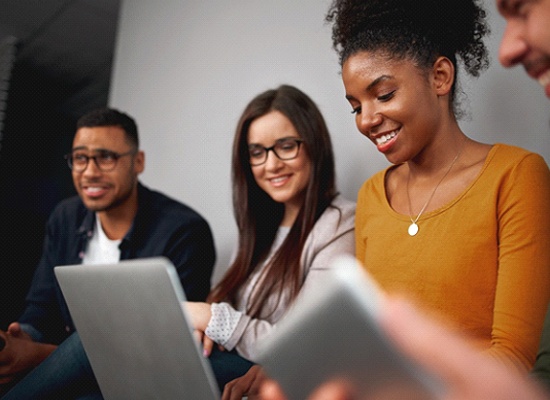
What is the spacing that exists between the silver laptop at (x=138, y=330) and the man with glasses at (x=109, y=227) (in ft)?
2.41

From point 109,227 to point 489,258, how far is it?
131 centimetres

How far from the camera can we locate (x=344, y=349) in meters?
0.40

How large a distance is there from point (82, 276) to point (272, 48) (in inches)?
50.6

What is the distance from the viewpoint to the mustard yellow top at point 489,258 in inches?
30.9

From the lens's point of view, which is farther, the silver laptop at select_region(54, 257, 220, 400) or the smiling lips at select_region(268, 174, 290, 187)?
the smiling lips at select_region(268, 174, 290, 187)

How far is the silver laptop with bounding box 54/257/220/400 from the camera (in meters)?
0.65

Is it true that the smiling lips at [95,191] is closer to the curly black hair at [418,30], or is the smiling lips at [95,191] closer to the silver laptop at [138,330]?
the silver laptop at [138,330]

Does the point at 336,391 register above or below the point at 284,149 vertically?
below

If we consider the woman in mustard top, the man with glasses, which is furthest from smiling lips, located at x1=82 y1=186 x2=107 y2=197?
the woman in mustard top

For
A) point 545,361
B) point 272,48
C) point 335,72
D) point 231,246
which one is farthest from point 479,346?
point 272,48

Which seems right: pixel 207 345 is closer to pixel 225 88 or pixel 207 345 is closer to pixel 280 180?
pixel 280 180

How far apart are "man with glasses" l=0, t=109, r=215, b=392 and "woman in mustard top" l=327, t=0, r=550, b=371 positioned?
0.70 metres

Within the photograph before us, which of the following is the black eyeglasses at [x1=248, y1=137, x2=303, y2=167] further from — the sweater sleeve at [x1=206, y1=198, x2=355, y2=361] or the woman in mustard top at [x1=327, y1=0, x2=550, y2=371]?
the woman in mustard top at [x1=327, y1=0, x2=550, y2=371]

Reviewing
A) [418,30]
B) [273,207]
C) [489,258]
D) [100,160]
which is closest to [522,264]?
[489,258]
